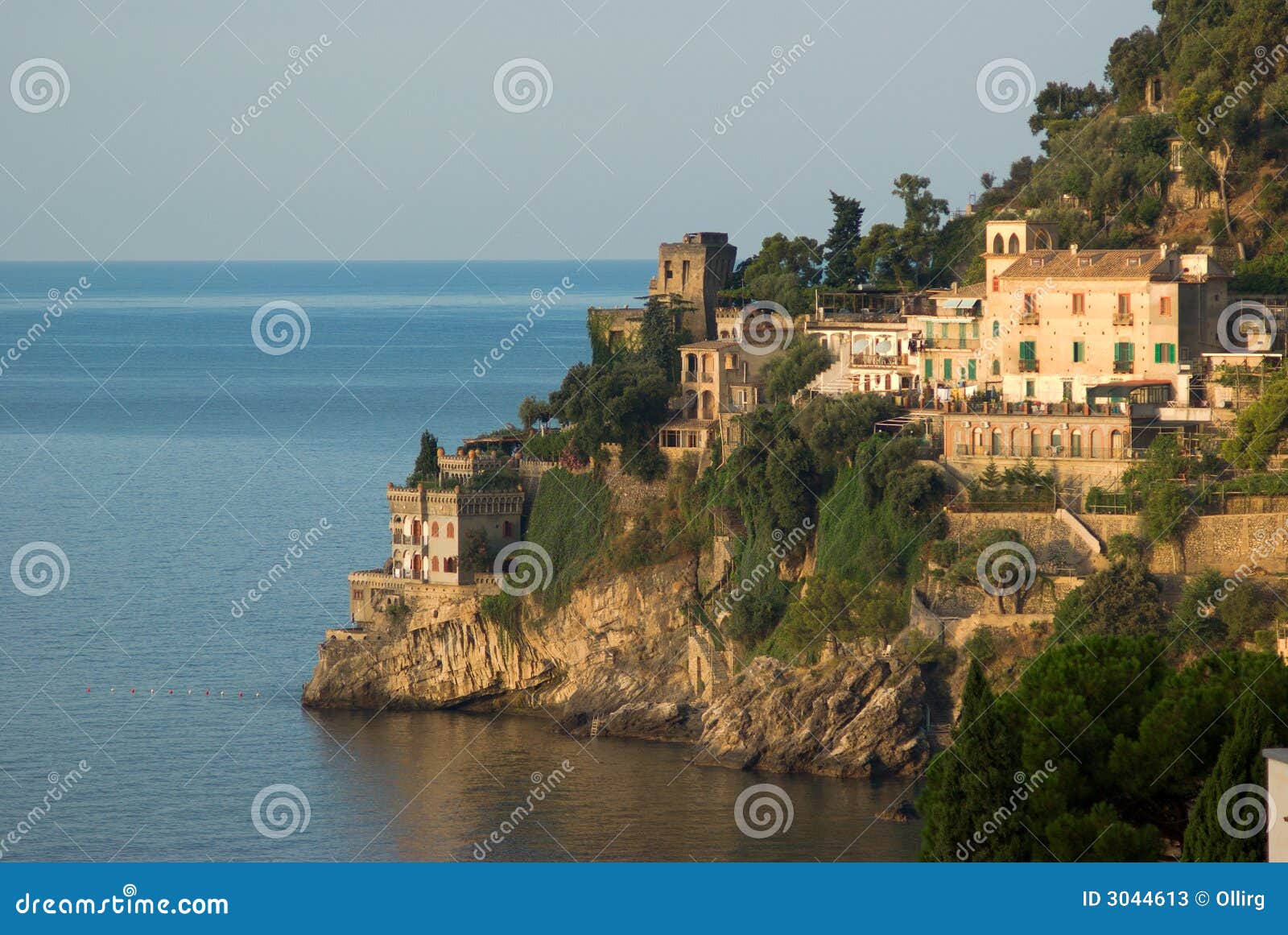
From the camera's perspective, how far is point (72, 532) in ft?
345

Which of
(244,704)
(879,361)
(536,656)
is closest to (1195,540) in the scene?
(879,361)

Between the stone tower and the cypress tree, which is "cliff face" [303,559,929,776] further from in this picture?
the cypress tree

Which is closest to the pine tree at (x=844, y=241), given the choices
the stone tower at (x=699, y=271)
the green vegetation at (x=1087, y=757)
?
the stone tower at (x=699, y=271)

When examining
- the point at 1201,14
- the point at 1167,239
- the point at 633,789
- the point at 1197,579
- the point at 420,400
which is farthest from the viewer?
the point at 420,400

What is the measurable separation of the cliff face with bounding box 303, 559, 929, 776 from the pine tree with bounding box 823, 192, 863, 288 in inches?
511

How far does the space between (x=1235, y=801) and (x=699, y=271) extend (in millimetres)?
45431

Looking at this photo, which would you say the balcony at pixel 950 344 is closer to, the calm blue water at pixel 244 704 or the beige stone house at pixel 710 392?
the beige stone house at pixel 710 392

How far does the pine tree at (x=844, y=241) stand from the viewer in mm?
77875

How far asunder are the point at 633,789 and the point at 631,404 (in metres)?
12.9

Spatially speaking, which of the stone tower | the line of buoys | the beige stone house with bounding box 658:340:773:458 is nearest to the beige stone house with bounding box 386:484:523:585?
the beige stone house with bounding box 658:340:773:458

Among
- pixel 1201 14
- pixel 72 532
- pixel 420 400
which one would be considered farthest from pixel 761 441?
pixel 420 400

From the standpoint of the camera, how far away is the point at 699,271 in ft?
258

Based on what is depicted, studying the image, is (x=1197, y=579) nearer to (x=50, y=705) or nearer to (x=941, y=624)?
(x=941, y=624)

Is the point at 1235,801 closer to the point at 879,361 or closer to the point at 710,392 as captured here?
the point at 879,361
